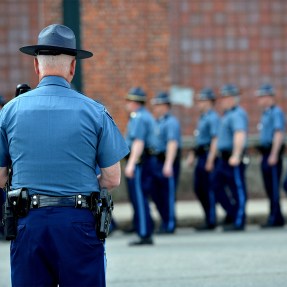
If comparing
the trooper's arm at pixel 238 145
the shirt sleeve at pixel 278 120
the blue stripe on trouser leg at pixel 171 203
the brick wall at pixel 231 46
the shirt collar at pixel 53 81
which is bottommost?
the blue stripe on trouser leg at pixel 171 203

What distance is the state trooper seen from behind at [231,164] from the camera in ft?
49.1

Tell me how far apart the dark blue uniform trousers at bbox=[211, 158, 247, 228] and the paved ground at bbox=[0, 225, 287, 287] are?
31.5 inches

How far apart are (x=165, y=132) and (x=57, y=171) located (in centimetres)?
995

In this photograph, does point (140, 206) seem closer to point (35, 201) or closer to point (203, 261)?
point (203, 261)

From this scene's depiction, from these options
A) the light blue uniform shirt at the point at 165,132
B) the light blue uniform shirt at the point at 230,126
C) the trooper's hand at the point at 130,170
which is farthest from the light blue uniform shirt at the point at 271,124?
the trooper's hand at the point at 130,170

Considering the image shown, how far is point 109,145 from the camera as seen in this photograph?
5449 mm

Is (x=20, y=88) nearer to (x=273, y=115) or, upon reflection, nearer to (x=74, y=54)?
(x=74, y=54)

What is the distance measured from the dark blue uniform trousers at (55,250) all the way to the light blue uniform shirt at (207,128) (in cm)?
1033

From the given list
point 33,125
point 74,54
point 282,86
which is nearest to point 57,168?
point 33,125

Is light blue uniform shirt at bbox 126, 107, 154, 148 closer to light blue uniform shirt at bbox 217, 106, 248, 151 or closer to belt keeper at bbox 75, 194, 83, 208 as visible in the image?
light blue uniform shirt at bbox 217, 106, 248, 151

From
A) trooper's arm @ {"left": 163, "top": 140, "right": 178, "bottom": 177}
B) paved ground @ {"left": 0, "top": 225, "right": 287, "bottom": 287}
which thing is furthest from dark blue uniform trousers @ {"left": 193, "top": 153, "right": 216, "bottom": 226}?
paved ground @ {"left": 0, "top": 225, "right": 287, "bottom": 287}

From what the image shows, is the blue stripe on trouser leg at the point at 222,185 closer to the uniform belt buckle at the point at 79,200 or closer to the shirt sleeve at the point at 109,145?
the shirt sleeve at the point at 109,145

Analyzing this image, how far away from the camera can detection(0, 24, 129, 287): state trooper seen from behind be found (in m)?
5.22

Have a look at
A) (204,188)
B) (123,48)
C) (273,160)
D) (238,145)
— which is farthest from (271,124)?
(123,48)
